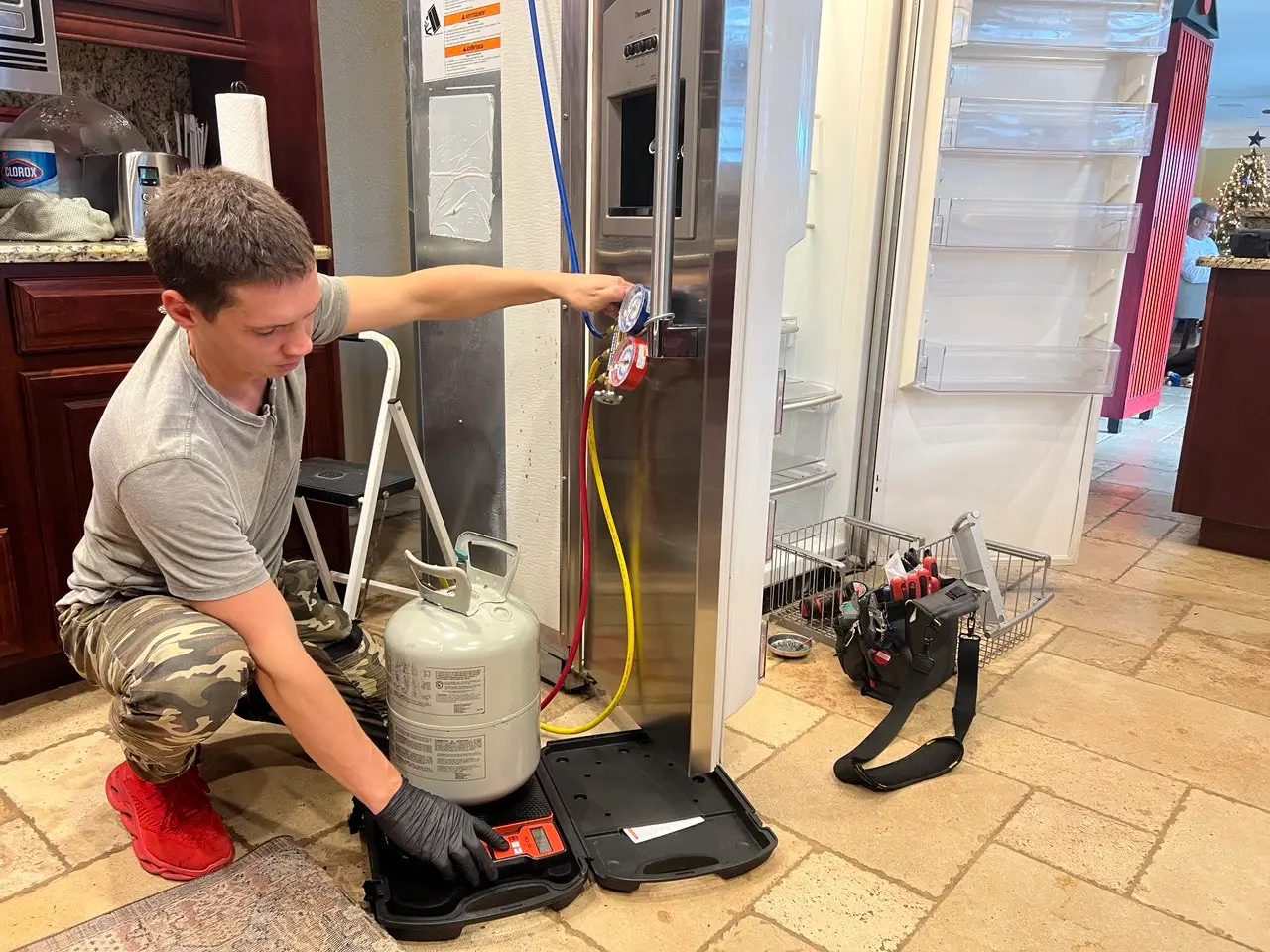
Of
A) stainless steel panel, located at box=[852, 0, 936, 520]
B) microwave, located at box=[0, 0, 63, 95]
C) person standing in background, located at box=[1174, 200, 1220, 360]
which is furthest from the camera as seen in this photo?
person standing in background, located at box=[1174, 200, 1220, 360]

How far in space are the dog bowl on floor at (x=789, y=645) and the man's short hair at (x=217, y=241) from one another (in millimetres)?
1564

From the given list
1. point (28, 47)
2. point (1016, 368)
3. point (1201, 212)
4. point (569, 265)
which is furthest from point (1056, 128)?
point (1201, 212)

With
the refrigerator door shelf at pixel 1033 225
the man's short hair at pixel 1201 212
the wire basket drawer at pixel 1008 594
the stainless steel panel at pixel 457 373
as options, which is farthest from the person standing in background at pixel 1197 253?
the stainless steel panel at pixel 457 373

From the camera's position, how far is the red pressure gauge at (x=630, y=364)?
1.49 meters

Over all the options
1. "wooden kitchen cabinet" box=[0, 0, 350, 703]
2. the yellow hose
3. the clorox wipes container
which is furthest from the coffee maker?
the yellow hose

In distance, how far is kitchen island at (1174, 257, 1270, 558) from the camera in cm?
297

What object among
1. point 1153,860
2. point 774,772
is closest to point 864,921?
point 774,772

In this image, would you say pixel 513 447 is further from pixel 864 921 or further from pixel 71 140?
pixel 71 140

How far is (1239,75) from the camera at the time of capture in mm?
8602

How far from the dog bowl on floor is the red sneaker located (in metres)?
1.34

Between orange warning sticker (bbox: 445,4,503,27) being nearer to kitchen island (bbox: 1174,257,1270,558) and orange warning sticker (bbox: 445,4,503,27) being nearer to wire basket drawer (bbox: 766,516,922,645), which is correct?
wire basket drawer (bbox: 766,516,922,645)

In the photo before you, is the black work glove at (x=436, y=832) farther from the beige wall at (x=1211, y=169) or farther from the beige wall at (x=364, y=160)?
the beige wall at (x=1211, y=169)

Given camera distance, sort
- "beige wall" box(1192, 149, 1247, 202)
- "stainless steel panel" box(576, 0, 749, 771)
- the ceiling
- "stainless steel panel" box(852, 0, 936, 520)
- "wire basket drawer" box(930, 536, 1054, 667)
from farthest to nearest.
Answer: "beige wall" box(1192, 149, 1247, 202)
the ceiling
"stainless steel panel" box(852, 0, 936, 520)
"wire basket drawer" box(930, 536, 1054, 667)
"stainless steel panel" box(576, 0, 749, 771)

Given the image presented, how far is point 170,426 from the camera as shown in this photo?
1287 mm
